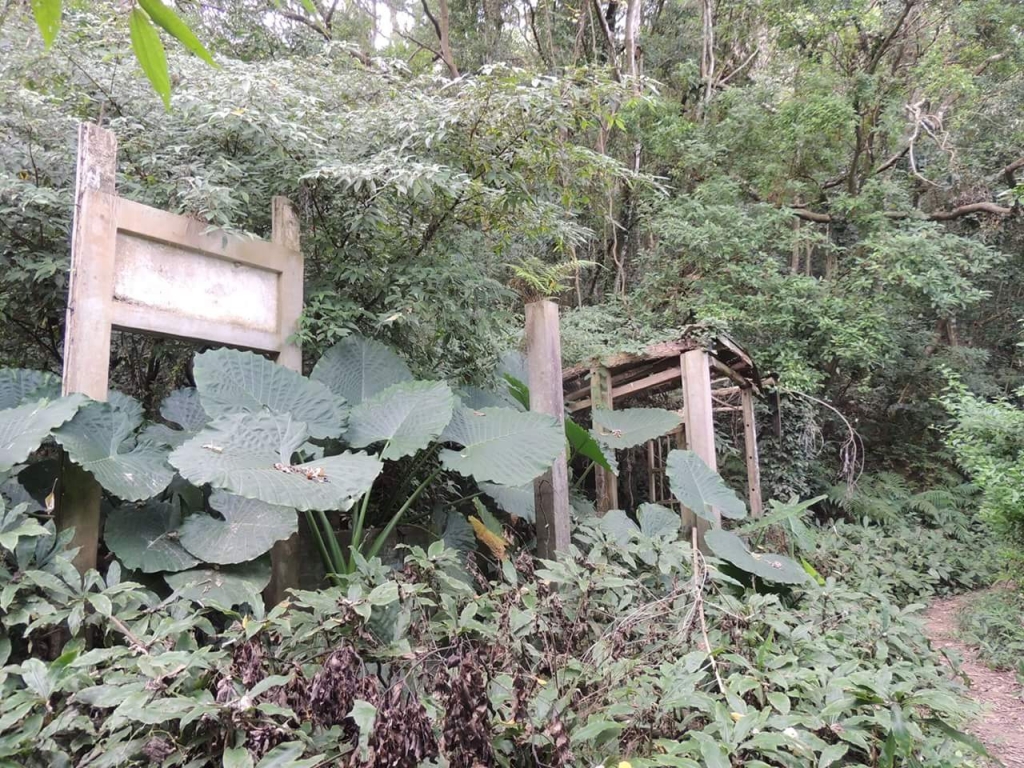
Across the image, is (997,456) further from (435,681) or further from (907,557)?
(435,681)

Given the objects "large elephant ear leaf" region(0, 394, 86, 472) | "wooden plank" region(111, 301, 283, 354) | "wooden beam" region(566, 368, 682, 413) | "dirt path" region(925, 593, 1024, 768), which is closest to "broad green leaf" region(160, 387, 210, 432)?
"wooden plank" region(111, 301, 283, 354)

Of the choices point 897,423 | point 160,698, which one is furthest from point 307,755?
point 897,423

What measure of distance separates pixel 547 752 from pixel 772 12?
7.74 m

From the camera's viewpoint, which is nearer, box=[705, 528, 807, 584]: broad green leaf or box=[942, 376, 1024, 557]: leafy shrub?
box=[705, 528, 807, 584]: broad green leaf

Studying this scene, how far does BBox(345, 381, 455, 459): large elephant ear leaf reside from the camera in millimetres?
2293

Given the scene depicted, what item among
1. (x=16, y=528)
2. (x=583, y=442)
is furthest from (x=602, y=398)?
(x=16, y=528)

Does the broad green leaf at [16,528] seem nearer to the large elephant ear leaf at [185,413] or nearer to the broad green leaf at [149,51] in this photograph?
the large elephant ear leaf at [185,413]

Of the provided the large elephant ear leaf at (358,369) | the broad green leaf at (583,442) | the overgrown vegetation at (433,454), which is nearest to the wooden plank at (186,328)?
the overgrown vegetation at (433,454)

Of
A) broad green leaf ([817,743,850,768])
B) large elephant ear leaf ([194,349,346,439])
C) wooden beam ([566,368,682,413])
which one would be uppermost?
wooden beam ([566,368,682,413])

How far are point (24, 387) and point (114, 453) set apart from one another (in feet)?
2.10

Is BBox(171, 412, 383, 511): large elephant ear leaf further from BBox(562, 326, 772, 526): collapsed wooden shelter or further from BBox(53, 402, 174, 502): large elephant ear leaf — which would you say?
BBox(562, 326, 772, 526): collapsed wooden shelter

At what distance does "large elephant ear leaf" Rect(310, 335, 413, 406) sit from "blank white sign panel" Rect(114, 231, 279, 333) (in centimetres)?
27

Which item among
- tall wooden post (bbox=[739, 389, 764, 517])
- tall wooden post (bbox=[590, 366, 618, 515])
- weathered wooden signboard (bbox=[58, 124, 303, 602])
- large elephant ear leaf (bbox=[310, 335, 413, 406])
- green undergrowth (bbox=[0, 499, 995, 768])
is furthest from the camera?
tall wooden post (bbox=[739, 389, 764, 517])

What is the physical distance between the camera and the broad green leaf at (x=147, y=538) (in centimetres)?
186
